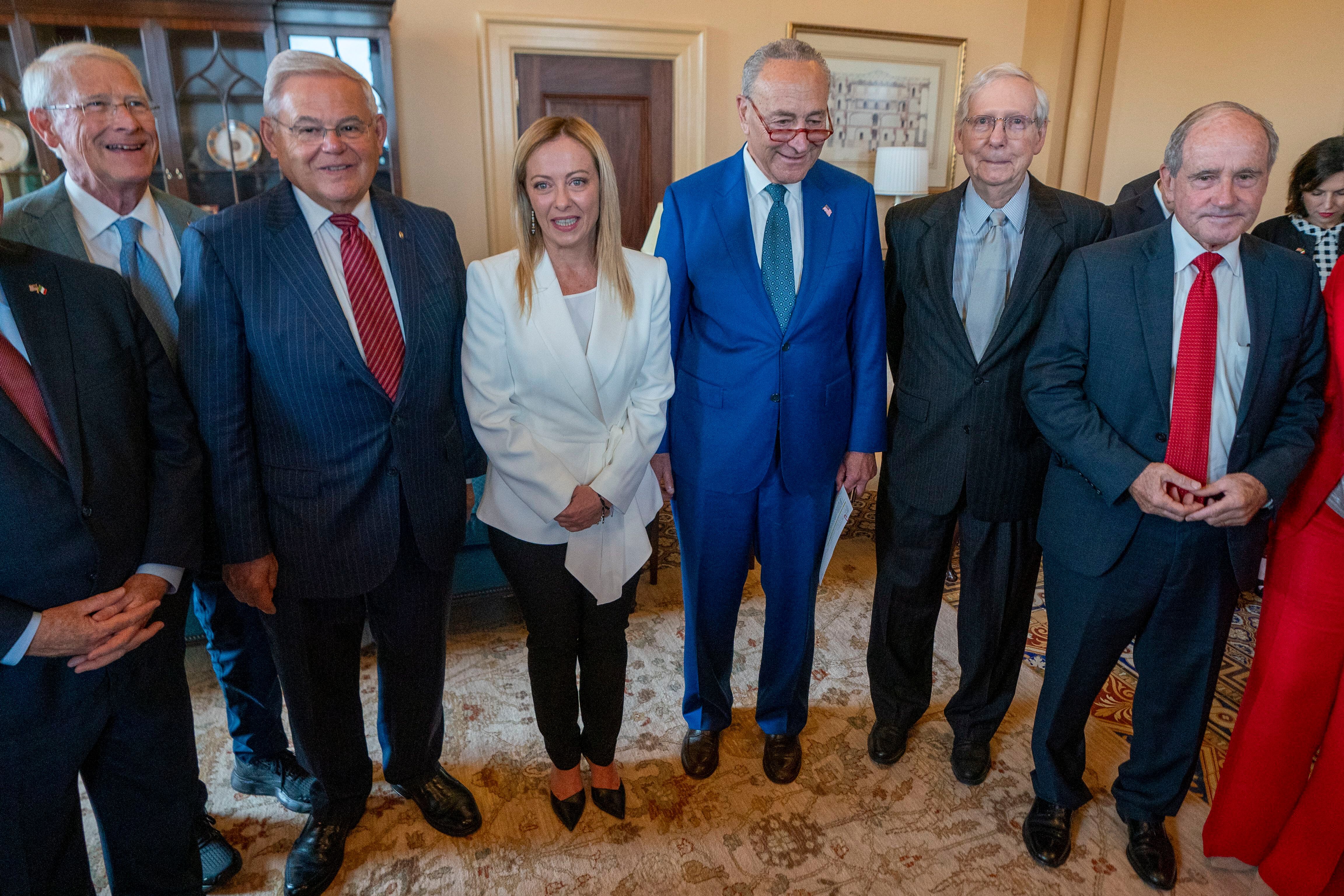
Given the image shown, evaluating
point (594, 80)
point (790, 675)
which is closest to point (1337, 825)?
point (790, 675)

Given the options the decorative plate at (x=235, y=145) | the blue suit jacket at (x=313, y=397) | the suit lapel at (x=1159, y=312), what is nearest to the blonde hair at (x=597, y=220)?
the blue suit jacket at (x=313, y=397)

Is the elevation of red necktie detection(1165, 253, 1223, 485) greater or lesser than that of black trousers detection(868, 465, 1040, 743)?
greater

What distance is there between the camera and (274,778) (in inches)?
86.0

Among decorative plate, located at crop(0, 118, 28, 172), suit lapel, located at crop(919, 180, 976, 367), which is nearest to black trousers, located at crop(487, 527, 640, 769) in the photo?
suit lapel, located at crop(919, 180, 976, 367)

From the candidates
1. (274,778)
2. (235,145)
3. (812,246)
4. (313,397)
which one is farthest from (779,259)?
(235,145)

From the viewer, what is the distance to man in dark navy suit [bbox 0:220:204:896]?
4.31 ft

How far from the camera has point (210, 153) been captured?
3.96 meters

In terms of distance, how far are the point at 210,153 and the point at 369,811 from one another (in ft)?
11.0

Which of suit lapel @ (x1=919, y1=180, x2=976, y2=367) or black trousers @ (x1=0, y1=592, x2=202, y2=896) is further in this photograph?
suit lapel @ (x1=919, y1=180, x2=976, y2=367)

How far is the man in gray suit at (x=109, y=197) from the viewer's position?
1784 mm

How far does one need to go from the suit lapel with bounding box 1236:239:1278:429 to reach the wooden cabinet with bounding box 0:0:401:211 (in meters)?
3.47

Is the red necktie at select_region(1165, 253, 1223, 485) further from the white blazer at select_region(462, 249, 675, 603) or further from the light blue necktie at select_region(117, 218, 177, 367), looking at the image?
the light blue necktie at select_region(117, 218, 177, 367)

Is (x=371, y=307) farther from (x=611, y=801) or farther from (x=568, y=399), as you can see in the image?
(x=611, y=801)

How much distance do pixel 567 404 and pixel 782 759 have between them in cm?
122
